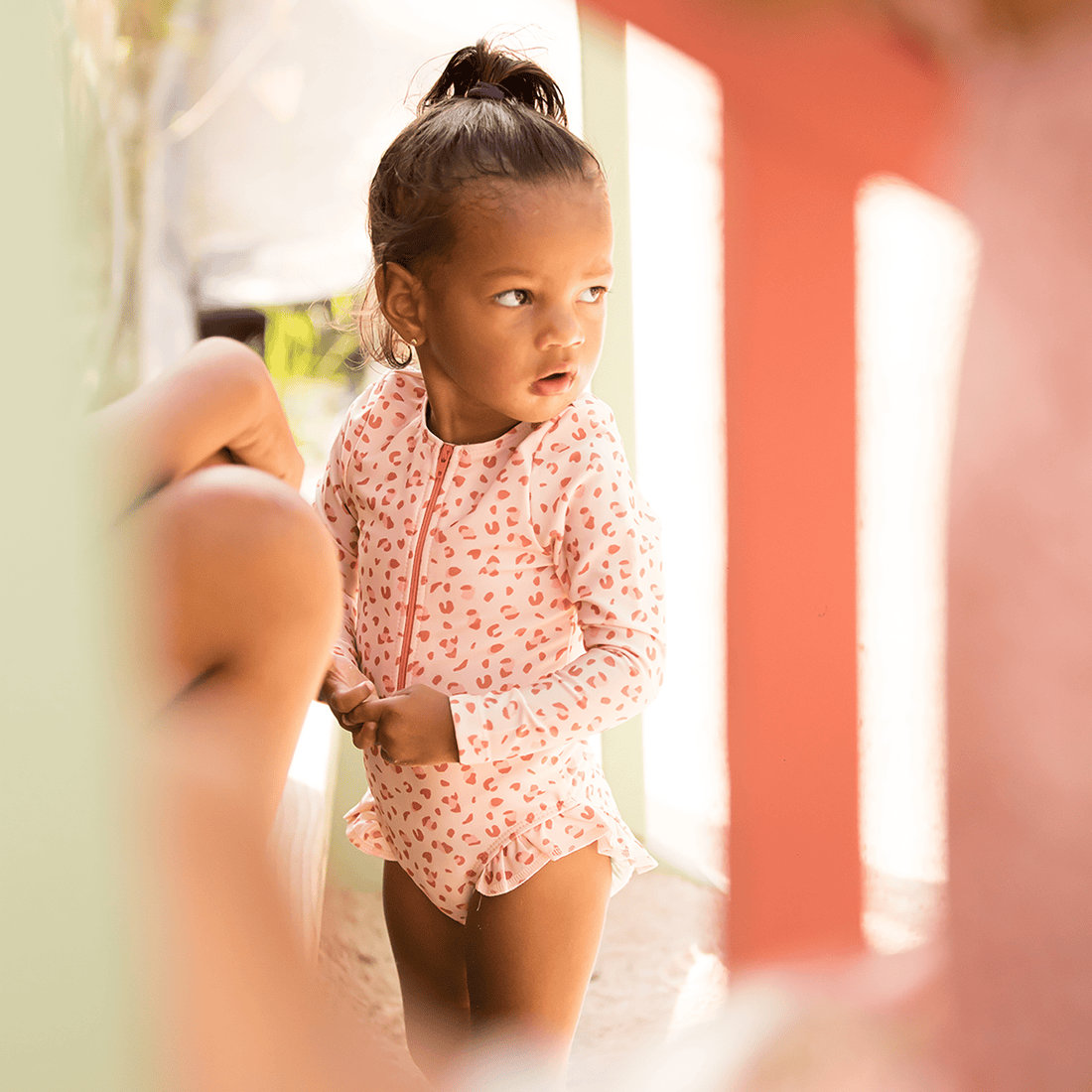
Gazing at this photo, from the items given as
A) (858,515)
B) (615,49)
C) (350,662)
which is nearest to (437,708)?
(350,662)

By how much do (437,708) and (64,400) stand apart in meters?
0.28

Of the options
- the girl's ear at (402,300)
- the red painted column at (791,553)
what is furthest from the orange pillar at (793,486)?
the girl's ear at (402,300)

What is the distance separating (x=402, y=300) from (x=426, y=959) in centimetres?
34

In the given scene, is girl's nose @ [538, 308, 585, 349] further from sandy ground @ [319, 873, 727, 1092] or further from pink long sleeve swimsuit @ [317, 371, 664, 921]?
sandy ground @ [319, 873, 727, 1092]

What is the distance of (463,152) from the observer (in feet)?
1.43

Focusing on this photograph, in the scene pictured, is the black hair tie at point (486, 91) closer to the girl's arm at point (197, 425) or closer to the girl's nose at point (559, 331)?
the girl's nose at point (559, 331)

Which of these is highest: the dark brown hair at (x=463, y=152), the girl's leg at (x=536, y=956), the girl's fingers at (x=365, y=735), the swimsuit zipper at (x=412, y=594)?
the dark brown hair at (x=463, y=152)

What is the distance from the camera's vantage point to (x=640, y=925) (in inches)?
28.1

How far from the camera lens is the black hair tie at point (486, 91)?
0.46 metres

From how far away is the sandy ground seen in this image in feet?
1.66

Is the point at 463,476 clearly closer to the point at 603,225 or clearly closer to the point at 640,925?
the point at 603,225

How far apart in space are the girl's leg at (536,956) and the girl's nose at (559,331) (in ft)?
0.84

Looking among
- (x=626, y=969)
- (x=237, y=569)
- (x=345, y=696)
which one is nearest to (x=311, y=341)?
(x=345, y=696)

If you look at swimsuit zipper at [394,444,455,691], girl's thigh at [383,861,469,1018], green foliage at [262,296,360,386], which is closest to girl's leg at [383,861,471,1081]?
girl's thigh at [383,861,469,1018]
